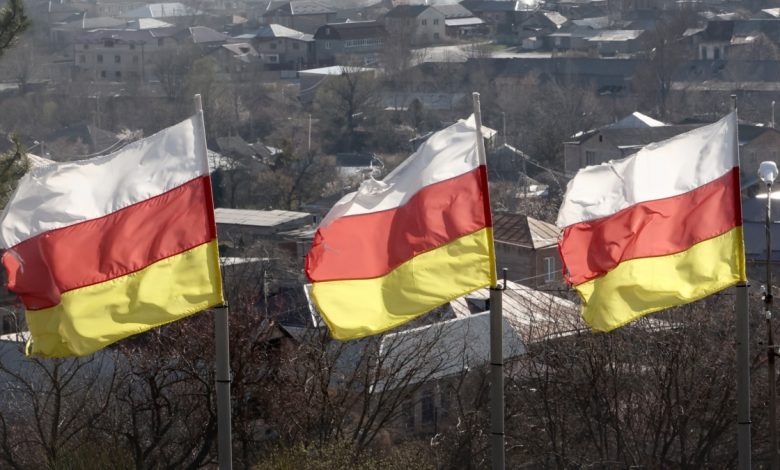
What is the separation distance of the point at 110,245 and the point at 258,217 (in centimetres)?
2605

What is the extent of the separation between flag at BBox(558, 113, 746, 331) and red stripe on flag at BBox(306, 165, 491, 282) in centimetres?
43

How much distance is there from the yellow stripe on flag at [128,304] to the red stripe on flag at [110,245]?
37 millimetres

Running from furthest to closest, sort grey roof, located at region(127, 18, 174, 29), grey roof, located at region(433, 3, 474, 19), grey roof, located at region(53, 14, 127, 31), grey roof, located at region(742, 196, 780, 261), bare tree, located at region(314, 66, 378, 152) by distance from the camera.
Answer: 1. grey roof, located at region(53, 14, 127, 31)
2. grey roof, located at region(127, 18, 174, 29)
3. grey roof, located at region(433, 3, 474, 19)
4. bare tree, located at region(314, 66, 378, 152)
5. grey roof, located at region(742, 196, 780, 261)

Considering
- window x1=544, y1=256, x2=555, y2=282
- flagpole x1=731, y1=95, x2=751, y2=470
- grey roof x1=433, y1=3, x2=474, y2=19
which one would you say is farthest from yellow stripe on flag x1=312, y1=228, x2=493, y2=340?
grey roof x1=433, y1=3, x2=474, y2=19

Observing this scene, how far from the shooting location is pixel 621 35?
217 feet

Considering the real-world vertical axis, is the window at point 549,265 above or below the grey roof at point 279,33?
above

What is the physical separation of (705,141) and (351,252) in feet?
5.53

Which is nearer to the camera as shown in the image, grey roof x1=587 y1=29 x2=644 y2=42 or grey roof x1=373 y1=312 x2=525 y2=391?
grey roof x1=373 y1=312 x2=525 y2=391

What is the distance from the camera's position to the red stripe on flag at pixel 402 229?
6.78 m

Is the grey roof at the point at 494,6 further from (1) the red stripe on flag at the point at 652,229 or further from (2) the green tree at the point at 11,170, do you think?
(1) the red stripe on flag at the point at 652,229

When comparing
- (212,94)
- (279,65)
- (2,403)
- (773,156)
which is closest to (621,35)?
(279,65)

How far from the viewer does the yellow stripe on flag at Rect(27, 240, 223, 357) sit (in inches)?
251

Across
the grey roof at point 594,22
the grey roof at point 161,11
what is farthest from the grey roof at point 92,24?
the grey roof at point 594,22

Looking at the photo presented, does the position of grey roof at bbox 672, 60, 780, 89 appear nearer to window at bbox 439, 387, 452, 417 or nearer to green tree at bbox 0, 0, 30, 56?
green tree at bbox 0, 0, 30, 56
